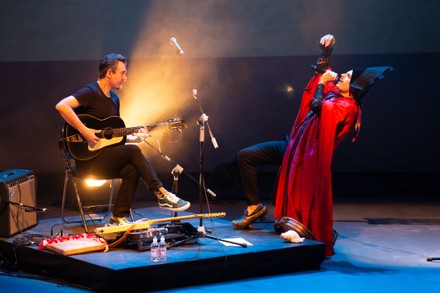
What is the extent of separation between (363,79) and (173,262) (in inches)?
81.0

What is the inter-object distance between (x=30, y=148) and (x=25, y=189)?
3917 mm

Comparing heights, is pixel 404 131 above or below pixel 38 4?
below

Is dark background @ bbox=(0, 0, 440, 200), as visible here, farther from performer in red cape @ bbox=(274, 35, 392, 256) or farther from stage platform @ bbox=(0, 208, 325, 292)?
stage platform @ bbox=(0, 208, 325, 292)

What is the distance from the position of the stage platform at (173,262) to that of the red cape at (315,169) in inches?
10.0

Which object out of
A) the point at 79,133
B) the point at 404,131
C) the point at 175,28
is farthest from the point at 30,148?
the point at 404,131

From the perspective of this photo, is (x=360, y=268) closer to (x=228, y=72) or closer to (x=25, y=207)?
(x=25, y=207)

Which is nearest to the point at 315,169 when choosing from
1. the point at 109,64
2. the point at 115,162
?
the point at 115,162

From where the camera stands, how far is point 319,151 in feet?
15.5

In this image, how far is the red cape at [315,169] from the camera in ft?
15.5

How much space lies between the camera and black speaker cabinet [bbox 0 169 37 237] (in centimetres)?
473

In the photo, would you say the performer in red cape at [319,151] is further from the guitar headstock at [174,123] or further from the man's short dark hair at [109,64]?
the man's short dark hair at [109,64]

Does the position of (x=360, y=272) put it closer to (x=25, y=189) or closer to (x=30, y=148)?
(x=25, y=189)

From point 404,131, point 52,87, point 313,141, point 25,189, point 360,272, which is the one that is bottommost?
point 360,272

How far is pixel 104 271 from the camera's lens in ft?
12.3
